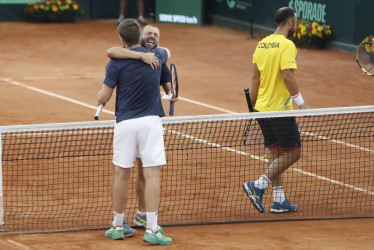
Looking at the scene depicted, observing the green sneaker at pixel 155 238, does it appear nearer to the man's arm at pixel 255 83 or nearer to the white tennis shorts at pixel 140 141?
the white tennis shorts at pixel 140 141

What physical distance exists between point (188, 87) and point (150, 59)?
802cm

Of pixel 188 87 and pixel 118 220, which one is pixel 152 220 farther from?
pixel 188 87

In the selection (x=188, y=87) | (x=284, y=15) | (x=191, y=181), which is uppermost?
(x=284, y=15)

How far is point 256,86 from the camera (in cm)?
820

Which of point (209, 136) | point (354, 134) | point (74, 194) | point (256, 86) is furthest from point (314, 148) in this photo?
point (74, 194)

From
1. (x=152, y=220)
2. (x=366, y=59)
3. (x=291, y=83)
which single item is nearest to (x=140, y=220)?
(x=152, y=220)

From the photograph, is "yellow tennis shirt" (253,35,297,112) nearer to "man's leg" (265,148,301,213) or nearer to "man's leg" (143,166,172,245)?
"man's leg" (265,148,301,213)

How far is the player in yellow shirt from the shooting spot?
26.0 feet

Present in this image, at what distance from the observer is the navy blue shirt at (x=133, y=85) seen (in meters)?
6.95

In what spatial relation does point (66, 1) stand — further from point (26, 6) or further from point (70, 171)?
point (70, 171)

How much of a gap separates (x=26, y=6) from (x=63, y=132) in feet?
40.9

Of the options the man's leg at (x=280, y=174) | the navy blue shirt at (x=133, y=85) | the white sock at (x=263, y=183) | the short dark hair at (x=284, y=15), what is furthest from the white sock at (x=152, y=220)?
the short dark hair at (x=284, y=15)

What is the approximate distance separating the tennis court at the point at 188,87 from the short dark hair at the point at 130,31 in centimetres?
182

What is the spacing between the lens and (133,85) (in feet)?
22.8
